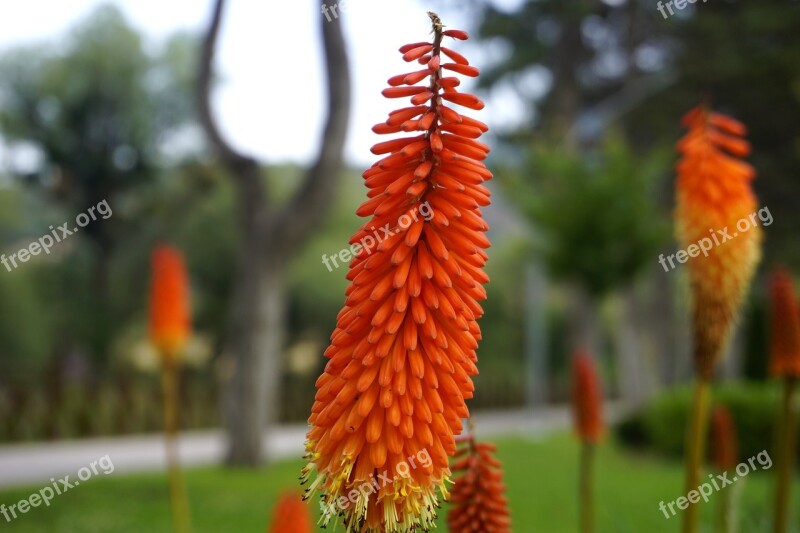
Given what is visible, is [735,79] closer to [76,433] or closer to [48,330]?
[76,433]

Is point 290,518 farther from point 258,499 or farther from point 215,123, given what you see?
point 215,123

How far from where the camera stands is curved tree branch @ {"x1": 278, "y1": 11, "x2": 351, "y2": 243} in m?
11.8

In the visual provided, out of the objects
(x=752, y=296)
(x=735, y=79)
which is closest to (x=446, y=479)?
(x=735, y=79)

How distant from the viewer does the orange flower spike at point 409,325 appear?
148 cm

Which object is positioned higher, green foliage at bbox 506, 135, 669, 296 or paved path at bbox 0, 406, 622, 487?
green foliage at bbox 506, 135, 669, 296

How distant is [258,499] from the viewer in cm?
1016

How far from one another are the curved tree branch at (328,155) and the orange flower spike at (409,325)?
33.5 feet

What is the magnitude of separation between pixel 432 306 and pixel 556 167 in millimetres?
15959

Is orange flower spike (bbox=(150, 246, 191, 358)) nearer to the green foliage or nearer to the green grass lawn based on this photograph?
the green grass lawn

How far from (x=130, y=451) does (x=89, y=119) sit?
13.9 meters

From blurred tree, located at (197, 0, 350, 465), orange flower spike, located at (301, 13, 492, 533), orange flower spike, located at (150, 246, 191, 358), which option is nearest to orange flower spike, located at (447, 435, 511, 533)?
orange flower spike, located at (301, 13, 492, 533)

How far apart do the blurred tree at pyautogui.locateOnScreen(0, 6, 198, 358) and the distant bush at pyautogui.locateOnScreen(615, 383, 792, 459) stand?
16554 mm

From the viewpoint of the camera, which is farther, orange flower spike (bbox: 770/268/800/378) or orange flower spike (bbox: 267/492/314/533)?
orange flower spike (bbox: 770/268/800/378)

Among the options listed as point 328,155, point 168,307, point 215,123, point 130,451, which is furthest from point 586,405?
point 130,451
